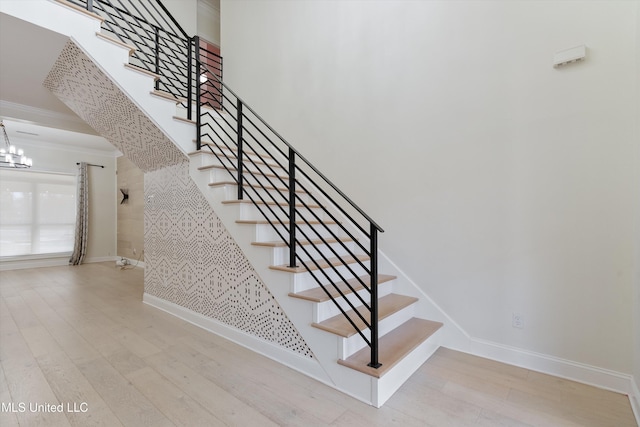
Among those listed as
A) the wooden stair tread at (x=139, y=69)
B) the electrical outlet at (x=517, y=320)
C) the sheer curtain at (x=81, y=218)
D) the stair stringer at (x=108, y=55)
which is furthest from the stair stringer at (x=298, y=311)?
the sheer curtain at (x=81, y=218)

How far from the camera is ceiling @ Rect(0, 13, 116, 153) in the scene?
218 cm

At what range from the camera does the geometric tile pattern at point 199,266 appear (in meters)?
2.34

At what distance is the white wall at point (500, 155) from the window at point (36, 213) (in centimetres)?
696

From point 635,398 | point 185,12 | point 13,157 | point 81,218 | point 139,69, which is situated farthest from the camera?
point 81,218

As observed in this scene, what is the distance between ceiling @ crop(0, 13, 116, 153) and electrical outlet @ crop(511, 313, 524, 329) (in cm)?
404

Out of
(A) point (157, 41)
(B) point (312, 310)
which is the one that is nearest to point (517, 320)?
(B) point (312, 310)

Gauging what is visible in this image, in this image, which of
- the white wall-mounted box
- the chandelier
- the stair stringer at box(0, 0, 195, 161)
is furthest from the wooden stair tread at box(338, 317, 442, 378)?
the chandelier

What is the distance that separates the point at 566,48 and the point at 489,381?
2.34 metres

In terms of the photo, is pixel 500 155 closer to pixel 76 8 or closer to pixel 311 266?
pixel 311 266

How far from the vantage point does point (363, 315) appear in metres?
2.11

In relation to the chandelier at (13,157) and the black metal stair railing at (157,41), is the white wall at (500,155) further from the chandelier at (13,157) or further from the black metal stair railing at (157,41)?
the chandelier at (13,157)

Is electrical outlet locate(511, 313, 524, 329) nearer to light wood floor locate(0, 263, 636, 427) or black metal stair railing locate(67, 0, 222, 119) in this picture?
light wood floor locate(0, 263, 636, 427)

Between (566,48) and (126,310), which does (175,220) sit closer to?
(126,310)

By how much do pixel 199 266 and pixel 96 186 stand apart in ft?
20.6
